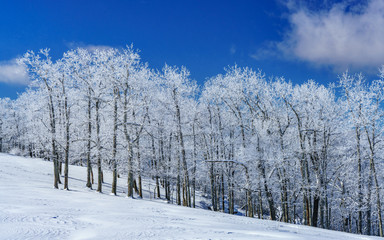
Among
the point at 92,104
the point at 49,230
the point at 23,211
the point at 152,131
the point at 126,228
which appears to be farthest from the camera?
the point at 152,131

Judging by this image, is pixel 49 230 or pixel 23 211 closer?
pixel 49 230

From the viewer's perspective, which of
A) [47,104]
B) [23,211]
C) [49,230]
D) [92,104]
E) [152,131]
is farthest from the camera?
[152,131]

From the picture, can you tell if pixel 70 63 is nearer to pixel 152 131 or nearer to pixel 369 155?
pixel 152 131

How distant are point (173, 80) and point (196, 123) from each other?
558 centimetres

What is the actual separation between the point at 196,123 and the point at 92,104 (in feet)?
32.4

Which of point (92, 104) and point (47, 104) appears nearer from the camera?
point (47, 104)

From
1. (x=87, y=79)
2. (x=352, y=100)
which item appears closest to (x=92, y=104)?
(x=87, y=79)

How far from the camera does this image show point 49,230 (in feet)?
15.8

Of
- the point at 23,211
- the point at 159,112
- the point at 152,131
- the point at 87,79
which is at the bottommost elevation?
the point at 23,211

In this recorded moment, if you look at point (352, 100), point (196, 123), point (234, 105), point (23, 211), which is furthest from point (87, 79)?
point (352, 100)

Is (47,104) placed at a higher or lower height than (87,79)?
lower

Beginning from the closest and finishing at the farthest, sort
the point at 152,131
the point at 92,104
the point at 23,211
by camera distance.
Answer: the point at 23,211
the point at 92,104
the point at 152,131

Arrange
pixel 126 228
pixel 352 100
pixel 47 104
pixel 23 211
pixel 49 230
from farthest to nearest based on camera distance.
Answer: pixel 47 104, pixel 352 100, pixel 23 211, pixel 126 228, pixel 49 230

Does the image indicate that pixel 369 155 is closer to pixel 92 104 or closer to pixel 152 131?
pixel 152 131
